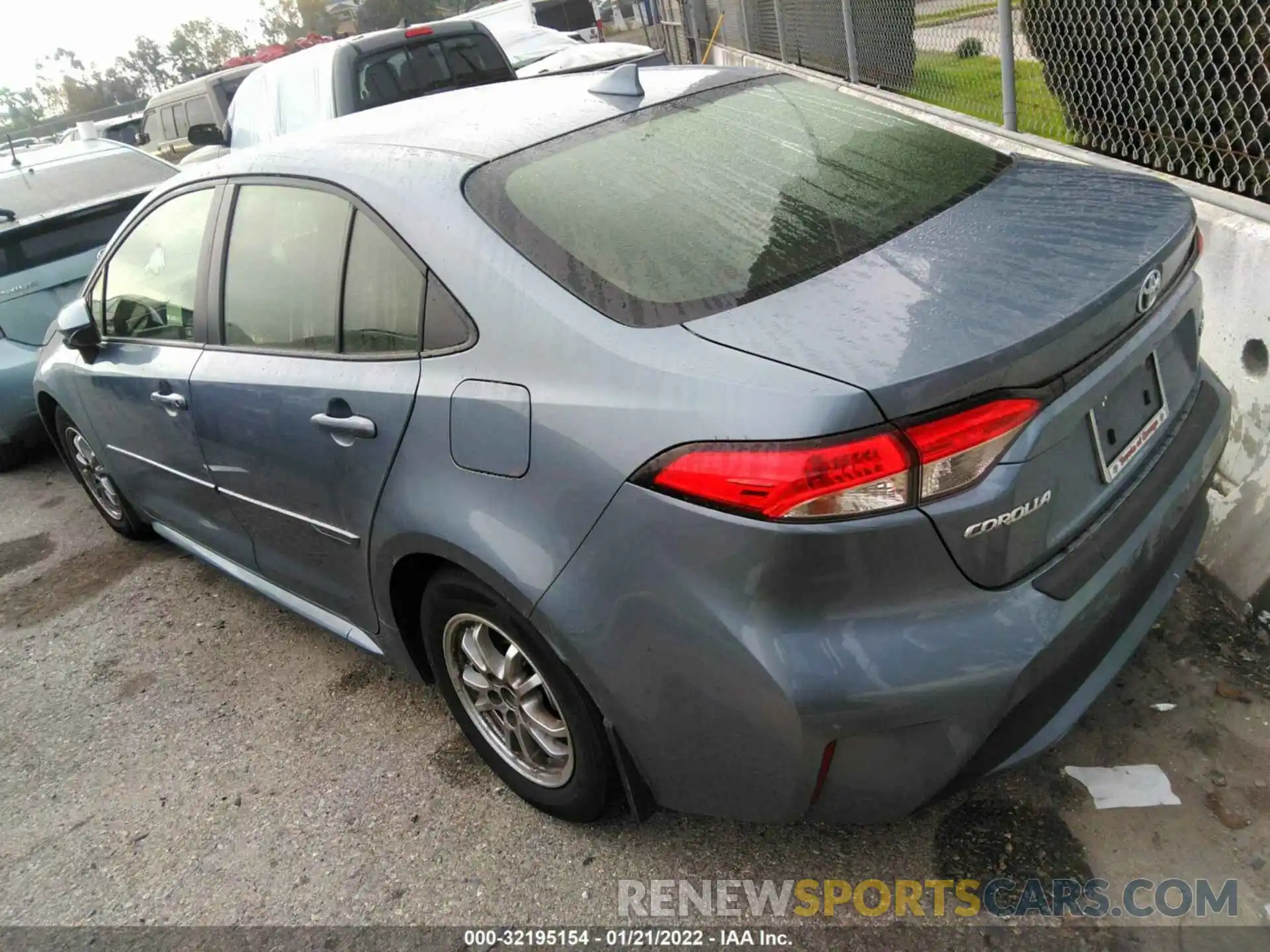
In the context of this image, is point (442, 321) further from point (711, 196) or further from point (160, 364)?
point (160, 364)

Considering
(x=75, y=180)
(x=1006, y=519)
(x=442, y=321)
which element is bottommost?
(x=1006, y=519)

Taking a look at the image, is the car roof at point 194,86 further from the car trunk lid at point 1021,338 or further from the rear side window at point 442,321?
the car trunk lid at point 1021,338

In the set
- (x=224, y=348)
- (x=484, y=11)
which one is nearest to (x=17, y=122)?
(x=484, y=11)

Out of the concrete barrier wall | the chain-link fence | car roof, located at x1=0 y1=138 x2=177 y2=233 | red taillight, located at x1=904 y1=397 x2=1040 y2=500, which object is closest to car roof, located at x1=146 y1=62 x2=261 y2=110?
car roof, located at x1=0 y1=138 x2=177 y2=233

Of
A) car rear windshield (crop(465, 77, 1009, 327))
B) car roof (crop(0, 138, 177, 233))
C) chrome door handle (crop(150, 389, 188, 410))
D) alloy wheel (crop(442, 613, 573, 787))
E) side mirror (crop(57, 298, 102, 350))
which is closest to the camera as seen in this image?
car rear windshield (crop(465, 77, 1009, 327))

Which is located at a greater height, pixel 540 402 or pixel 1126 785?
pixel 540 402

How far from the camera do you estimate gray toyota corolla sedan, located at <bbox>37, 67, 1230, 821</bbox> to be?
1766mm

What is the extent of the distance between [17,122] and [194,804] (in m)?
82.9

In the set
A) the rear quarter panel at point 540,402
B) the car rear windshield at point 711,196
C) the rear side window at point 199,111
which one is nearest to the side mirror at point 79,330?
the rear quarter panel at point 540,402

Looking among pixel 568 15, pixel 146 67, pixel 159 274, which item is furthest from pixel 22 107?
pixel 159 274

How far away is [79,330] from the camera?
3607mm

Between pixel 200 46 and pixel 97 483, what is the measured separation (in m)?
101

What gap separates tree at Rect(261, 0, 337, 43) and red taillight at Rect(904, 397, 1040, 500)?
9439 cm

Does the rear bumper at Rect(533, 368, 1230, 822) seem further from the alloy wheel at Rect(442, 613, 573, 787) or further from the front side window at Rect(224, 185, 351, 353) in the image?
the front side window at Rect(224, 185, 351, 353)
